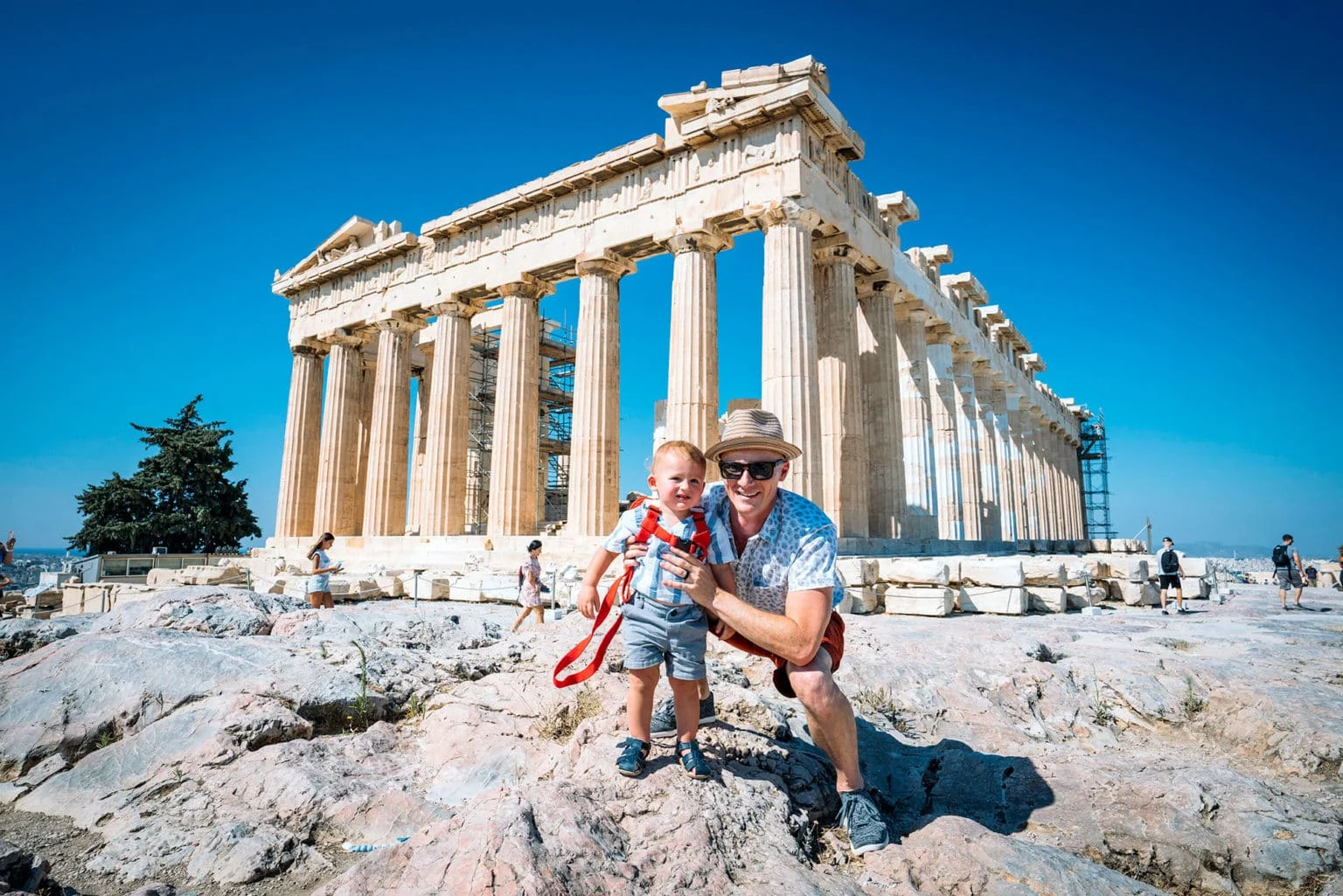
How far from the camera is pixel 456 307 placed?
72.8 feet

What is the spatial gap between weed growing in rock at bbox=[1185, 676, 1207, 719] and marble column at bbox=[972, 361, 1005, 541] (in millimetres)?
21718

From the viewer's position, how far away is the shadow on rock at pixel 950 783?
383 cm

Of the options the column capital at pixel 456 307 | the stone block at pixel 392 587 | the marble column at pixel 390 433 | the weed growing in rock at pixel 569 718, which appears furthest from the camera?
the marble column at pixel 390 433

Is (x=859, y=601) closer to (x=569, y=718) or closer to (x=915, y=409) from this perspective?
(x=569, y=718)

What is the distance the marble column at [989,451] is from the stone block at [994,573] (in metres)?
15.8

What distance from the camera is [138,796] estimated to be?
3.69 metres

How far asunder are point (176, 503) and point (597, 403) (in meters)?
27.3

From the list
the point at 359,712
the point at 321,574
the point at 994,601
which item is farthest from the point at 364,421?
the point at 359,712

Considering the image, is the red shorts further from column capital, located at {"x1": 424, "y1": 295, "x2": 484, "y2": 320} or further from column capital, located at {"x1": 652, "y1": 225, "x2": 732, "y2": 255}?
column capital, located at {"x1": 424, "y1": 295, "x2": 484, "y2": 320}

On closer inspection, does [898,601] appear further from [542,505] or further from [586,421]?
[542,505]

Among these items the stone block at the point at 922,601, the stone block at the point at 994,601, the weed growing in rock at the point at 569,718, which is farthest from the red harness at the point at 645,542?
the stone block at the point at 994,601

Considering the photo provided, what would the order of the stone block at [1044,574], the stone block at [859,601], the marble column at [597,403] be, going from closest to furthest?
1. the stone block at [859,601]
2. the stone block at [1044,574]
3. the marble column at [597,403]

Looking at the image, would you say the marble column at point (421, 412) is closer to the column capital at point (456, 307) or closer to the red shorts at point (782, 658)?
the column capital at point (456, 307)

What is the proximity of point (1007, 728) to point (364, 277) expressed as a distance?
82.8 feet
